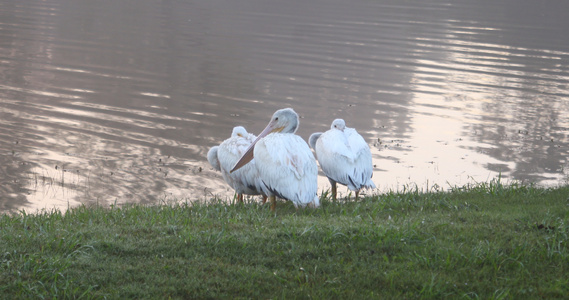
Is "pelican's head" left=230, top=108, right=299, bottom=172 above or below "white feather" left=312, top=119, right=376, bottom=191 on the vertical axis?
above

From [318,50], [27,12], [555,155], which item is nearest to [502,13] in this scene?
[318,50]

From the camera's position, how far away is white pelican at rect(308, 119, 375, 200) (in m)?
8.72

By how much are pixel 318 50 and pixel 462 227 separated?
21.4 meters

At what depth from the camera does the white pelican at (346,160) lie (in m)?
8.72

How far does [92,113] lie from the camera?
615 inches

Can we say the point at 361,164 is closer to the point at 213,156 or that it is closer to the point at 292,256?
the point at 213,156

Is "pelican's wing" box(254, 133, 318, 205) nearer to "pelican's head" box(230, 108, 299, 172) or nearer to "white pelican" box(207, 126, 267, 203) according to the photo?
"white pelican" box(207, 126, 267, 203)

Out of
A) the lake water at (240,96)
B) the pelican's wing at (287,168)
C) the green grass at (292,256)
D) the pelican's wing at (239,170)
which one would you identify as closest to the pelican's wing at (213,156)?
the pelican's wing at (239,170)

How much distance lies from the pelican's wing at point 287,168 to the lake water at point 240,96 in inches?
101

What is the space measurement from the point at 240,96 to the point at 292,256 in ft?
43.4

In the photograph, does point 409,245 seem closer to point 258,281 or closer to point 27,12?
point 258,281

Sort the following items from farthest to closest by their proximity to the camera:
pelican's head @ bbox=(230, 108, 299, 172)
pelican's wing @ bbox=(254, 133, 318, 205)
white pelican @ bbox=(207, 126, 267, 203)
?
pelican's head @ bbox=(230, 108, 299, 172) → white pelican @ bbox=(207, 126, 267, 203) → pelican's wing @ bbox=(254, 133, 318, 205)

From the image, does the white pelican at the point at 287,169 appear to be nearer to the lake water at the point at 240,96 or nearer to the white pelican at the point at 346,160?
the white pelican at the point at 346,160

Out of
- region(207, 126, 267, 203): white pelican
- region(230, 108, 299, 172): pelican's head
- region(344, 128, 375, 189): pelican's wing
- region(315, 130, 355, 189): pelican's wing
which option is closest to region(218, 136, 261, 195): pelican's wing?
region(207, 126, 267, 203): white pelican
